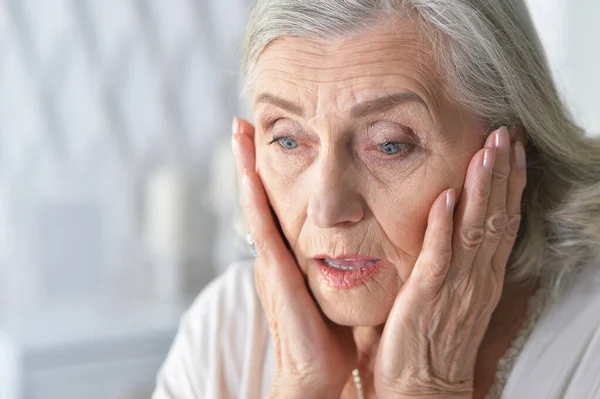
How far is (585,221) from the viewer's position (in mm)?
1375

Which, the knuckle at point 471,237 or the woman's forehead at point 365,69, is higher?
the woman's forehead at point 365,69

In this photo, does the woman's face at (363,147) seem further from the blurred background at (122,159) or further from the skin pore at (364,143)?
the blurred background at (122,159)

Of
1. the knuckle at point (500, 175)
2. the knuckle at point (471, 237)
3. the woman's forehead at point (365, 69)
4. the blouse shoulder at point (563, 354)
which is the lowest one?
the blouse shoulder at point (563, 354)

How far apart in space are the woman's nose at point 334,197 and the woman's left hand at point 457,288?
0.43 feet

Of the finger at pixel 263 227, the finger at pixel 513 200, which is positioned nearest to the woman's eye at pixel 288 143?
the finger at pixel 263 227

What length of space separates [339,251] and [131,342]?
1.36 meters

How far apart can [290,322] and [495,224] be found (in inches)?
16.0

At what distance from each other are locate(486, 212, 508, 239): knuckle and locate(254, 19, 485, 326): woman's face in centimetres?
9

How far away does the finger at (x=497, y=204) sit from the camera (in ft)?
4.08

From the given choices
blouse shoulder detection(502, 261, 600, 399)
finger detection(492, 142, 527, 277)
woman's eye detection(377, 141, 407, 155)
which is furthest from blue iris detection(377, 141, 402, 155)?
blouse shoulder detection(502, 261, 600, 399)

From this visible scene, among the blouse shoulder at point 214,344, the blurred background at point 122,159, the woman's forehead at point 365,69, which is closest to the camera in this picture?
the woman's forehead at point 365,69

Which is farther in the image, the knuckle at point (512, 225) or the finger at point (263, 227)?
the finger at point (263, 227)

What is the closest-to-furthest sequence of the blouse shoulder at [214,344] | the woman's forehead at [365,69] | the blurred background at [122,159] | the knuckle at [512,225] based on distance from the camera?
the woman's forehead at [365,69] → the knuckle at [512,225] → the blouse shoulder at [214,344] → the blurred background at [122,159]

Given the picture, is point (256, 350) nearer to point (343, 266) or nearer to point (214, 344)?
point (214, 344)
